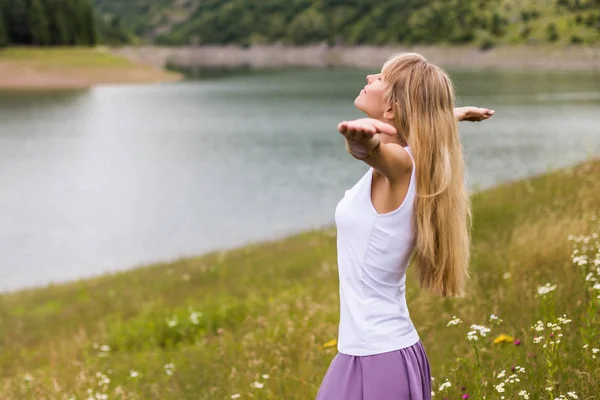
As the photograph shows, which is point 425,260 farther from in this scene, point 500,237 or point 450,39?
point 450,39

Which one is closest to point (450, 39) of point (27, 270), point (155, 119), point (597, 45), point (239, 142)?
point (597, 45)

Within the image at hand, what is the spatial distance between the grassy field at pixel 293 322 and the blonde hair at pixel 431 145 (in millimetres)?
891

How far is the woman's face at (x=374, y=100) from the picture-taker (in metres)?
3.01

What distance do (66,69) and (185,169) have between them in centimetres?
7547

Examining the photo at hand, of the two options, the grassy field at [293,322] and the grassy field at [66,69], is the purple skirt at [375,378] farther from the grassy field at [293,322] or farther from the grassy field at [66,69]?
the grassy field at [66,69]

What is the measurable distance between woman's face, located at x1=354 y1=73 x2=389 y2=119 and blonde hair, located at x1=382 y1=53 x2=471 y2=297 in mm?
37

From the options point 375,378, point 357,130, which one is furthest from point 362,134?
point 375,378

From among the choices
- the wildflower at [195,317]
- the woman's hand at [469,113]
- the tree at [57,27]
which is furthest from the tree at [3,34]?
the woman's hand at [469,113]

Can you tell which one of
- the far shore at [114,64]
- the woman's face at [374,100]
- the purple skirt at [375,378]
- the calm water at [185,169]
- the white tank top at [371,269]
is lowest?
the far shore at [114,64]

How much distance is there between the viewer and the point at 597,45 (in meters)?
142

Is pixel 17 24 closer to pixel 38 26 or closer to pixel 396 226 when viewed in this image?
pixel 38 26

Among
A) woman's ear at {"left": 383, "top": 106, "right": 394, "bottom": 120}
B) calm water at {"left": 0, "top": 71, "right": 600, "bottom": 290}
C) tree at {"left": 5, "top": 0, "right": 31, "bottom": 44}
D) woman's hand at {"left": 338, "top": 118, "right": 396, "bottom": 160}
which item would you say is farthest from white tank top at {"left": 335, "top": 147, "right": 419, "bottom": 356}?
tree at {"left": 5, "top": 0, "right": 31, "bottom": 44}

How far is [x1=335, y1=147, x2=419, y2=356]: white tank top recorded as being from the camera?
9.57 ft

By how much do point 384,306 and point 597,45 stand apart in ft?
507
